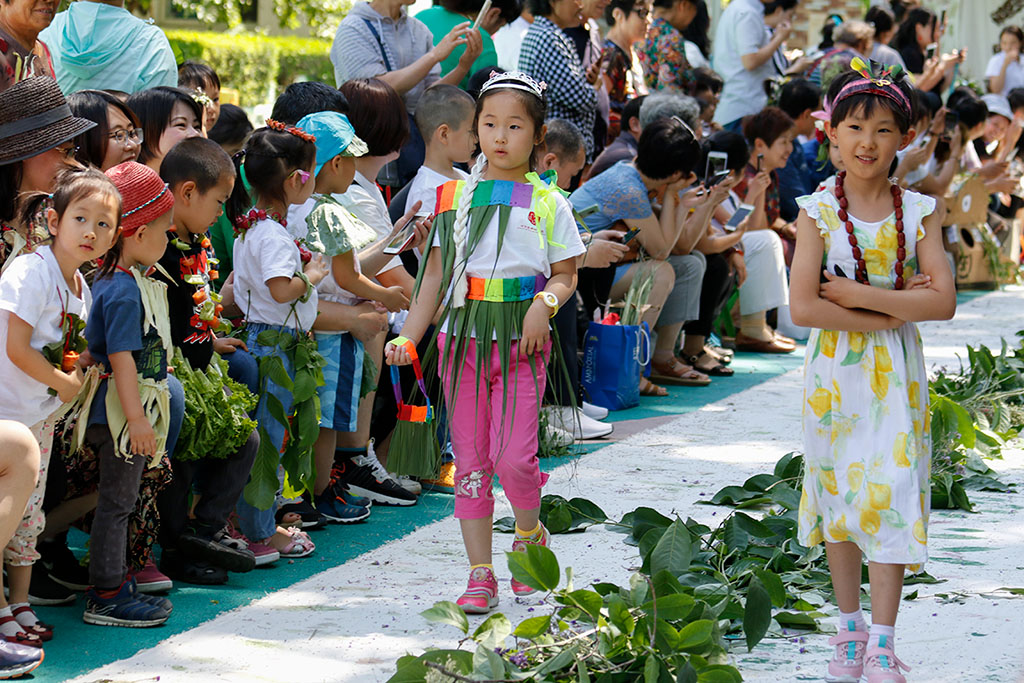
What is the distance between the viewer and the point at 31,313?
3328 mm

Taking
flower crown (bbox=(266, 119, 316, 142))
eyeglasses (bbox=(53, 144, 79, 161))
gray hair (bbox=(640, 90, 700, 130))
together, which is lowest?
eyeglasses (bbox=(53, 144, 79, 161))

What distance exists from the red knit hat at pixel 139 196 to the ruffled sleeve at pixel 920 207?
2131 millimetres

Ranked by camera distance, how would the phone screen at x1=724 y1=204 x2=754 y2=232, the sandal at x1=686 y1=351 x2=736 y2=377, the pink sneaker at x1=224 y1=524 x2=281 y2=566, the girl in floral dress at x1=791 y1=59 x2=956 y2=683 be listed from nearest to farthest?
1. the girl in floral dress at x1=791 y1=59 x2=956 y2=683
2. the pink sneaker at x1=224 y1=524 x2=281 y2=566
3. the sandal at x1=686 y1=351 x2=736 y2=377
4. the phone screen at x1=724 y1=204 x2=754 y2=232

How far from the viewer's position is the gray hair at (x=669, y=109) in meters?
7.68

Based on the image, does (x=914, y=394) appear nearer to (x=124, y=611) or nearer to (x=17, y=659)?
(x=124, y=611)

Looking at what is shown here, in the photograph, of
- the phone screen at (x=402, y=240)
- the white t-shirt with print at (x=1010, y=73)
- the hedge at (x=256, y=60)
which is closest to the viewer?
the phone screen at (x=402, y=240)

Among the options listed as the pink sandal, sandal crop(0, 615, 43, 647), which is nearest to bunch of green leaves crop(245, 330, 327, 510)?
the pink sandal

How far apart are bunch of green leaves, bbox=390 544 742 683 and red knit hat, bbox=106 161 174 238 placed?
1.50m

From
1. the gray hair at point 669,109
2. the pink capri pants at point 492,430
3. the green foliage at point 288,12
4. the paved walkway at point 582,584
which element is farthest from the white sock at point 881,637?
the green foliage at point 288,12

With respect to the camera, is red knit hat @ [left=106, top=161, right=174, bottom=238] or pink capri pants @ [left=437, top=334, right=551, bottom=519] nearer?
red knit hat @ [left=106, top=161, right=174, bottom=238]

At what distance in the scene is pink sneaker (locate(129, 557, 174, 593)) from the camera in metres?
3.94

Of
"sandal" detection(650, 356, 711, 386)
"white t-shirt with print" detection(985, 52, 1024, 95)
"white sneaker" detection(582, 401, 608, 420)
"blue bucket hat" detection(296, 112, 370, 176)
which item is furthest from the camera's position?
"white t-shirt with print" detection(985, 52, 1024, 95)

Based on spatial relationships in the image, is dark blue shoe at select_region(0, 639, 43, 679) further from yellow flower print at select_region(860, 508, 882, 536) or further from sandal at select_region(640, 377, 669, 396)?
sandal at select_region(640, 377, 669, 396)

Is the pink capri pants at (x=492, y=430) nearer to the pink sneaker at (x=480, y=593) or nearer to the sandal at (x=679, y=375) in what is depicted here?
the pink sneaker at (x=480, y=593)
